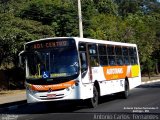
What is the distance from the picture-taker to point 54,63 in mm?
17984

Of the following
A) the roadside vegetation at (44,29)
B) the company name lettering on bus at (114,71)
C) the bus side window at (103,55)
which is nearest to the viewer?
the bus side window at (103,55)

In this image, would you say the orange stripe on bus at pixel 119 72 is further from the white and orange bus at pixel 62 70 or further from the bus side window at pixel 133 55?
the white and orange bus at pixel 62 70

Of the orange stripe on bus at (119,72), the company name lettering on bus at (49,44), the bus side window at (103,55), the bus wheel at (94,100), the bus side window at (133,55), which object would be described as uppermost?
the company name lettering on bus at (49,44)

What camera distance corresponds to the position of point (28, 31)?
33.8 m

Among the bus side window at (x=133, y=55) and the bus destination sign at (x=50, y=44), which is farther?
the bus side window at (x=133, y=55)

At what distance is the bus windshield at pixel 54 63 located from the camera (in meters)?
17.9

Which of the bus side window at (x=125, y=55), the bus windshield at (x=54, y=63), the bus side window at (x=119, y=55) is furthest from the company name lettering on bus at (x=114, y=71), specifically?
the bus windshield at (x=54, y=63)

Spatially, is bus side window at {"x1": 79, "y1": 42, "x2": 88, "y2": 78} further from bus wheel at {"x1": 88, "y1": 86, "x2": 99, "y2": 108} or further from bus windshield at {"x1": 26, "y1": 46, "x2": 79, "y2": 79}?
bus wheel at {"x1": 88, "y1": 86, "x2": 99, "y2": 108}

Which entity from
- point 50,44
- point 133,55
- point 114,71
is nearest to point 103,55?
point 114,71

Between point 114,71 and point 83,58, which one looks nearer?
point 83,58

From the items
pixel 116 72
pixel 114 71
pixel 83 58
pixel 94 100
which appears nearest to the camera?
pixel 83 58

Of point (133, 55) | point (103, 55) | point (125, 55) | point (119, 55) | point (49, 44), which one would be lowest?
point (133, 55)

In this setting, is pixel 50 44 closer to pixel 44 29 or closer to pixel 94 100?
pixel 94 100

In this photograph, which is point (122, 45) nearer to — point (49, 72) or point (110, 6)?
point (49, 72)
